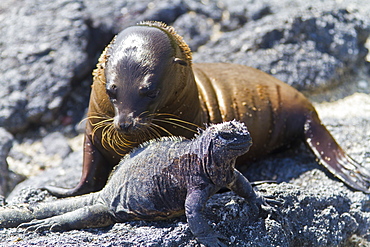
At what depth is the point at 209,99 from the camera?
581cm

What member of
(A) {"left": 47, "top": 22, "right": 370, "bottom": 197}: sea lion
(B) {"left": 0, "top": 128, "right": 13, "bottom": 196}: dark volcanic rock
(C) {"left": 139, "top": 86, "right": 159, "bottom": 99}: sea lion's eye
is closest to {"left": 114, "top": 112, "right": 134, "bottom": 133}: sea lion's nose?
(A) {"left": 47, "top": 22, "right": 370, "bottom": 197}: sea lion

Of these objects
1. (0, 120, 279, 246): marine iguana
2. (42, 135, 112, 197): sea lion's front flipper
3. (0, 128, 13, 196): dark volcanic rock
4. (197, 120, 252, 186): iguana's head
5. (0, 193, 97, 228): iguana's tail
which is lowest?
(0, 128, 13, 196): dark volcanic rock

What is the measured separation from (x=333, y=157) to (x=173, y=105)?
78.8 inches

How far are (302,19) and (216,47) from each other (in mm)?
1387

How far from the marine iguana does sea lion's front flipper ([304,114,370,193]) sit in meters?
1.53

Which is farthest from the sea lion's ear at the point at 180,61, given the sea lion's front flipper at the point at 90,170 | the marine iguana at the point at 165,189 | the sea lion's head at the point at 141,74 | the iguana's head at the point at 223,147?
the sea lion's front flipper at the point at 90,170

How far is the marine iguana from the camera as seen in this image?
3948mm

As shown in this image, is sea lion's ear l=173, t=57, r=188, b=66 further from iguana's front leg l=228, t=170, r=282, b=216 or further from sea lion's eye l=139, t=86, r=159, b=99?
iguana's front leg l=228, t=170, r=282, b=216

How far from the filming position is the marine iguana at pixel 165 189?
3.95m

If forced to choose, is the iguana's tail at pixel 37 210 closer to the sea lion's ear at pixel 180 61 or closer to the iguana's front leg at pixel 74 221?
the iguana's front leg at pixel 74 221

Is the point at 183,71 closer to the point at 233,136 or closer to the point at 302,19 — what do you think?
the point at 233,136

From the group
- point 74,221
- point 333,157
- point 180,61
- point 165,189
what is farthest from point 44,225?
point 333,157

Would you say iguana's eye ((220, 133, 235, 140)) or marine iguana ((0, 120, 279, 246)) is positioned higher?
iguana's eye ((220, 133, 235, 140))

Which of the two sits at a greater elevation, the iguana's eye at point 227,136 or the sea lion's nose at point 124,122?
the iguana's eye at point 227,136
